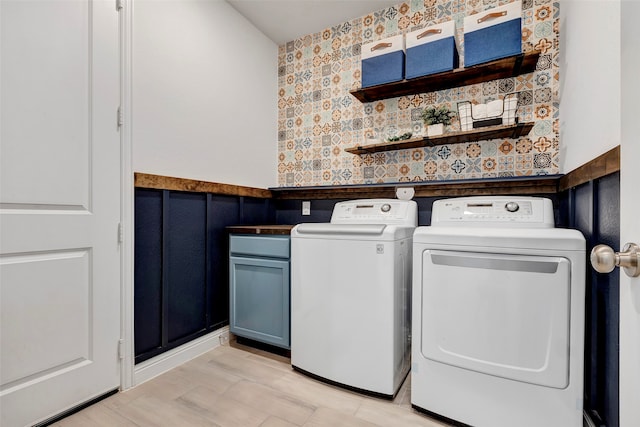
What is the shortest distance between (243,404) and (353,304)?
0.71 m

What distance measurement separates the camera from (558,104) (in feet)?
6.15

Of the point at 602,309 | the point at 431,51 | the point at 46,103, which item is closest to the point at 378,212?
the point at 431,51

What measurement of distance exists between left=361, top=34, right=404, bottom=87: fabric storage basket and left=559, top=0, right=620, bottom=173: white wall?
2.89 ft

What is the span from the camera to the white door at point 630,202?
1.53 feet

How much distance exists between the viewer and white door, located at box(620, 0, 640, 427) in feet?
1.53

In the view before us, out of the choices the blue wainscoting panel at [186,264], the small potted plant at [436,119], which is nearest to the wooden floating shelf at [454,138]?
the small potted plant at [436,119]

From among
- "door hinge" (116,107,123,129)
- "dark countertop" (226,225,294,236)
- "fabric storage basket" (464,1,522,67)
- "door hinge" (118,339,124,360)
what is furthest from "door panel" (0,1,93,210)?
"fabric storage basket" (464,1,522,67)

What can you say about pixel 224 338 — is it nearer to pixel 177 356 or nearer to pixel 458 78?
pixel 177 356

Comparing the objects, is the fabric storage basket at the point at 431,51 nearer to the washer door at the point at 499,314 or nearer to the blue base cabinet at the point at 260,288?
the washer door at the point at 499,314

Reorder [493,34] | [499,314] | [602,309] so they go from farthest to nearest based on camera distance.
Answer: [493,34]
[499,314]
[602,309]

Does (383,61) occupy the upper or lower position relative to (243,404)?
upper

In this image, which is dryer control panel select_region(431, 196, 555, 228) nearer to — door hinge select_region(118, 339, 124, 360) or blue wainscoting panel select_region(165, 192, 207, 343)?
blue wainscoting panel select_region(165, 192, 207, 343)

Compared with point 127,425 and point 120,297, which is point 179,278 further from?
point 127,425

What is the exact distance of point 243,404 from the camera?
5.03ft
